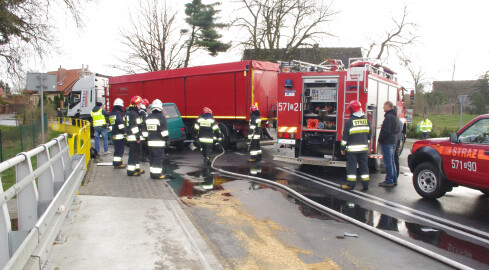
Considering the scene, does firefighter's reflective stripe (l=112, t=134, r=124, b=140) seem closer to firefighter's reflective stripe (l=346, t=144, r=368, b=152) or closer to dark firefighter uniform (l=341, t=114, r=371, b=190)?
dark firefighter uniform (l=341, t=114, r=371, b=190)

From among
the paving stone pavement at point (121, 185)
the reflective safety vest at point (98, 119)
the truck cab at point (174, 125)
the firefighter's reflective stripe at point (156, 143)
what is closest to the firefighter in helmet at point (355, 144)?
the paving stone pavement at point (121, 185)

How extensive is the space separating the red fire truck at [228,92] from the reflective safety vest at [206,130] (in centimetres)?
312

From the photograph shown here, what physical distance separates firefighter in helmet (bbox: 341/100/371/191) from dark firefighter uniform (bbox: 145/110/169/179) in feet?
12.7

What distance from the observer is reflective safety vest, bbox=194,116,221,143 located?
33.2 ft

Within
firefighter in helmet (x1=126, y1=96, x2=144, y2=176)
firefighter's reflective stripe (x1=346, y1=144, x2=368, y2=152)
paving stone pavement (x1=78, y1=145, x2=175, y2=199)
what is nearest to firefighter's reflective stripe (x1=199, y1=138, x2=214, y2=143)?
paving stone pavement (x1=78, y1=145, x2=175, y2=199)

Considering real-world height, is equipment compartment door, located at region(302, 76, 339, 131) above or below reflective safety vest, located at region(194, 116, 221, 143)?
above

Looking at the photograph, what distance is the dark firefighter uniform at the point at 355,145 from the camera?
7457mm

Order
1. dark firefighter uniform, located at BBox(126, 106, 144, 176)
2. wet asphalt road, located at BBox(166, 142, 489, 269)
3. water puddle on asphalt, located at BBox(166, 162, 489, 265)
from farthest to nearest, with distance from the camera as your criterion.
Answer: dark firefighter uniform, located at BBox(126, 106, 144, 176)
wet asphalt road, located at BBox(166, 142, 489, 269)
water puddle on asphalt, located at BBox(166, 162, 489, 265)

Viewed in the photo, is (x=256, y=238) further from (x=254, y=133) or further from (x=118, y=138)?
(x=254, y=133)

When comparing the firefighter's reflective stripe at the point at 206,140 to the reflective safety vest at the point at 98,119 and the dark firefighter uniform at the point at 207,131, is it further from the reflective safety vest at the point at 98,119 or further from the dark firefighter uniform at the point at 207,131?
the reflective safety vest at the point at 98,119

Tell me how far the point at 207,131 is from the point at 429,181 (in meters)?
5.61

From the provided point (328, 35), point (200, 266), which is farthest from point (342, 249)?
point (328, 35)

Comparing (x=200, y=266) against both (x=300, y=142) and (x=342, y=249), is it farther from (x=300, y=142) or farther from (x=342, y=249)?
(x=300, y=142)

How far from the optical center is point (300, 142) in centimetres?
955
